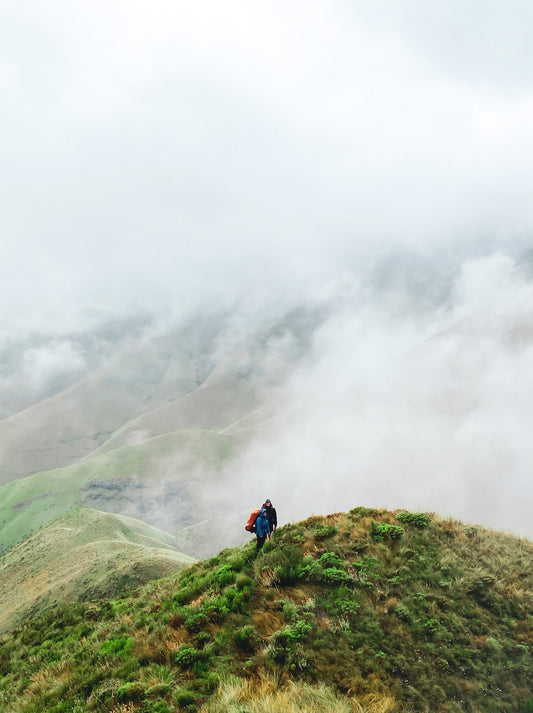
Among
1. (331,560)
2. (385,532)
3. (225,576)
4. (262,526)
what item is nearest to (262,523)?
(262,526)

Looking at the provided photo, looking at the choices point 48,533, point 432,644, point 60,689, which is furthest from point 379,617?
point 48,533

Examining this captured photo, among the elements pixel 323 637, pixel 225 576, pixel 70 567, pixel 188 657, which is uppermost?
pixel 70 567

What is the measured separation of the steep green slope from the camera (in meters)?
38.6

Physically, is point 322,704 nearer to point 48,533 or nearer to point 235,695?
point 235,695

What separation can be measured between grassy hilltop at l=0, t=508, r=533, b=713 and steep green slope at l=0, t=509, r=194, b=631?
20727mm

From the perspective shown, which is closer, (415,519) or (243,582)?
(243,582)

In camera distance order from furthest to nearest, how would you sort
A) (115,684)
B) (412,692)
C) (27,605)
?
1. (27,605)
2. (115,684)
3. (412,692)

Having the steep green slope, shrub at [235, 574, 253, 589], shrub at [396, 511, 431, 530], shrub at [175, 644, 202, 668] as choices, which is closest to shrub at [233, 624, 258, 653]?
shrub at [175, 644, 202, 668]

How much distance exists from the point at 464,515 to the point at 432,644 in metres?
217

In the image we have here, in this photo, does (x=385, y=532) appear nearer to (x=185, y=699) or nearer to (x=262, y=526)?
(x=262, y=526)

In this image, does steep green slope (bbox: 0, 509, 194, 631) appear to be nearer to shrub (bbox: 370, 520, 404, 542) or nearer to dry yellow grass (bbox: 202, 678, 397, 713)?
shrub (bbox: 370, 520, 404, 542)

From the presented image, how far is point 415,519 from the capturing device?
19234 mm

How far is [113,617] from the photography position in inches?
744

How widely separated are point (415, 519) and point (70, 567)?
49831 mm
